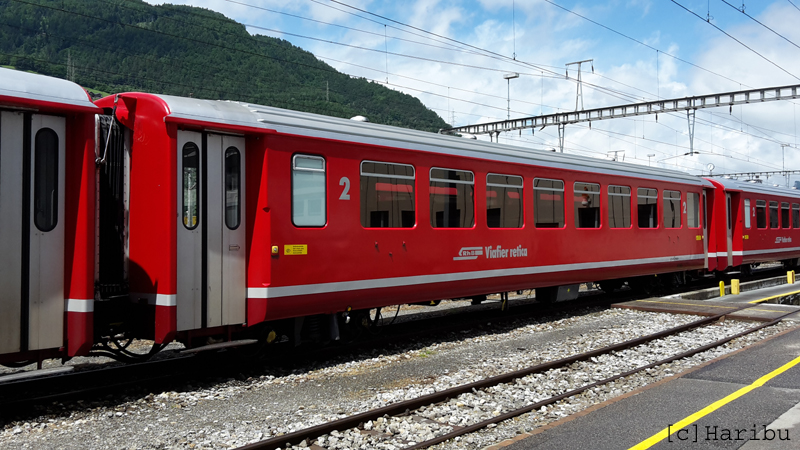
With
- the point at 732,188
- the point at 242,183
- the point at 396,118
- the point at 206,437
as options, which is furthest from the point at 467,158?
the point at 396,118

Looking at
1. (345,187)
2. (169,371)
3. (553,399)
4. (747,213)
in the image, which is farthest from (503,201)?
(747,213)

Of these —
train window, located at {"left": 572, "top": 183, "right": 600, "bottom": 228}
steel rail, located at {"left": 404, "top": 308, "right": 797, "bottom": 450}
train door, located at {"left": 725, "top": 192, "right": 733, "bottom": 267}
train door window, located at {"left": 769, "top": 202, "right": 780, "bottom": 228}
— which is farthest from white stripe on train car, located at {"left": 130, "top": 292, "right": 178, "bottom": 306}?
train door window, located at {"left": 769, "top": 202, "right": 780, "bottom": 228}

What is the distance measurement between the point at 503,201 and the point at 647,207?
5.64 metres

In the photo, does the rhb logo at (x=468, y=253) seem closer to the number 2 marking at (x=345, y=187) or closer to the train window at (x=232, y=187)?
the number 2 marking at (x=345, y=187)

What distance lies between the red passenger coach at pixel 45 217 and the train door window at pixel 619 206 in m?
10.7

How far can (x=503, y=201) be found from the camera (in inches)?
435

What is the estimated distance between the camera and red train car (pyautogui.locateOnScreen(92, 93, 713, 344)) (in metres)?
7.06

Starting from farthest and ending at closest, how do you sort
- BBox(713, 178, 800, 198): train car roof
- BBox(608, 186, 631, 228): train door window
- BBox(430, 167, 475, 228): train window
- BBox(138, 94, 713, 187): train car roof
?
BBox(713, 178, 800, 198): train car roof, BBox(608, 186, 631, 228): train door window, BBox(430, 167, 475, 228): train window, BBox(138, 94, 713, 187): train car roof

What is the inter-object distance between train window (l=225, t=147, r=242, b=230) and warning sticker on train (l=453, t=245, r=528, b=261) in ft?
12.8

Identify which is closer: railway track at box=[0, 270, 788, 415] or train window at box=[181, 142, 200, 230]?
railway track at box=[0, 270, 788, 415]

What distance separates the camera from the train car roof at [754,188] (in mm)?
19125

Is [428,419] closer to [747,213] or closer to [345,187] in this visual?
[345,187]

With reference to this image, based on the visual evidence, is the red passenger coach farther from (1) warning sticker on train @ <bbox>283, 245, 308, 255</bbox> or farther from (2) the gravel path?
(1) warning sticker on train @ <bbox>283, 245, 308, 255</bbox>

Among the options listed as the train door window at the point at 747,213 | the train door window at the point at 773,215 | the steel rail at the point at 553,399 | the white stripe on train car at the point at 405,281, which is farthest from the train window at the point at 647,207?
the train door window at the point at 773,215
